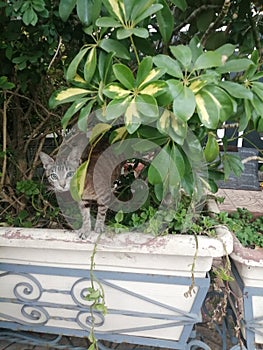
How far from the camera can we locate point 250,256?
739mm

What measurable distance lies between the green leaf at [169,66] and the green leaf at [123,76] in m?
0.05

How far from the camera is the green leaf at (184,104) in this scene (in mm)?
495

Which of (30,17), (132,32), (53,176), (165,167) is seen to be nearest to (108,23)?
(132,32)

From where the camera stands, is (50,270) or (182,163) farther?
(50,270)

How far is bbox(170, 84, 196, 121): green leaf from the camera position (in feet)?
1.62

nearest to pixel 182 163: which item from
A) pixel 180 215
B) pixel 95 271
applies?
pixel 180 215

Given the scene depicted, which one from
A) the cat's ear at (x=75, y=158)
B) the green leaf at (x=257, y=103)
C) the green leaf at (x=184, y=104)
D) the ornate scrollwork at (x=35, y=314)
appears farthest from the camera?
the ornate scrollwork at (x=35, y=314)

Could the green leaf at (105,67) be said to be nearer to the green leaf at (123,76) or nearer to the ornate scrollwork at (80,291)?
the green leaf at (123,76)

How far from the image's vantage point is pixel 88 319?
0.85 meters

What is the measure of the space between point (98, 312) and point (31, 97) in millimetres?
648

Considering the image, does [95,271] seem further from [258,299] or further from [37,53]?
[37,53]

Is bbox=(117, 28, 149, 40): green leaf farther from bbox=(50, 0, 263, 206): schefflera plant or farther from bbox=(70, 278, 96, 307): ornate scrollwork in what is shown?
bbox=(70, 278, 96, 307): ornate scrollwork

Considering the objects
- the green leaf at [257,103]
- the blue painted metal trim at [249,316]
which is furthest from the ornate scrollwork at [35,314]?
the green leaf at [257,103]

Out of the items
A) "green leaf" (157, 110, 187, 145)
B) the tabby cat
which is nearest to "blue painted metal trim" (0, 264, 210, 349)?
the tabby cat
